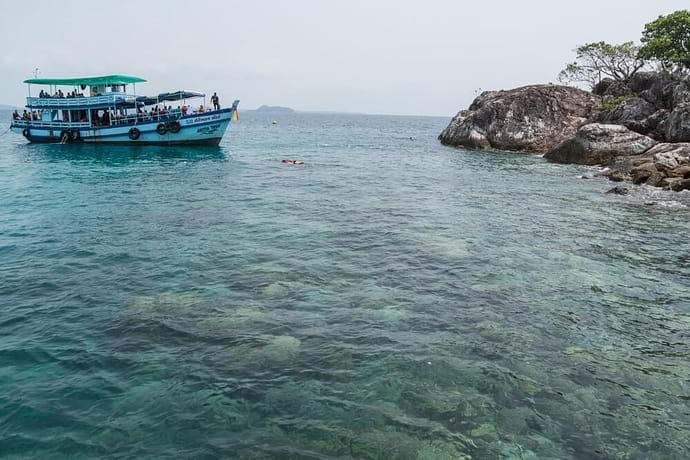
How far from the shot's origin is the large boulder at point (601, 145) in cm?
3962

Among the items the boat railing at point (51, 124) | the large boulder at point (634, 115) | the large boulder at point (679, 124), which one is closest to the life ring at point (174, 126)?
the boat railing at point (51, 124)

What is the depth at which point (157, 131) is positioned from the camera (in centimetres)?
5316

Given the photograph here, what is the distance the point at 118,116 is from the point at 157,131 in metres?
6.06

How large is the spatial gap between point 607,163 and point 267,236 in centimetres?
3317

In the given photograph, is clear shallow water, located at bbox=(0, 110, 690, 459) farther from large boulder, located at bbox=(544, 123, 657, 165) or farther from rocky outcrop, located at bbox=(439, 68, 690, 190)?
large boulder, located at bbox=(544, 123, 657, 165)

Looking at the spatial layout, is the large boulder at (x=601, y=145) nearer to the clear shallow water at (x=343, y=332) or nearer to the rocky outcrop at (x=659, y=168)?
the rocky outcrop at (x=659, y=168)

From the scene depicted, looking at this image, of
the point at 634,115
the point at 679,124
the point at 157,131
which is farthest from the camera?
the point at 157,131

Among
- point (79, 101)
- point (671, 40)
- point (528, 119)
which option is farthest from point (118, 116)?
point (671, 40)

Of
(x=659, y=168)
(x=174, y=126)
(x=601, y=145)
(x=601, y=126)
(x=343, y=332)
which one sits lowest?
(x=343, y=332)

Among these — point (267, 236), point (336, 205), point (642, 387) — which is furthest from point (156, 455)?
point (336, 205)

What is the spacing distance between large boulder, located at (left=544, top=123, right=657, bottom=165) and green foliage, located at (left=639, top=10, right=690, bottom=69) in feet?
43.2

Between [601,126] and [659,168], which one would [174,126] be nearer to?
[601,126]

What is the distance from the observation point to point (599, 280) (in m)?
14.5

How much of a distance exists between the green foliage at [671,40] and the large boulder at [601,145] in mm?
13181
